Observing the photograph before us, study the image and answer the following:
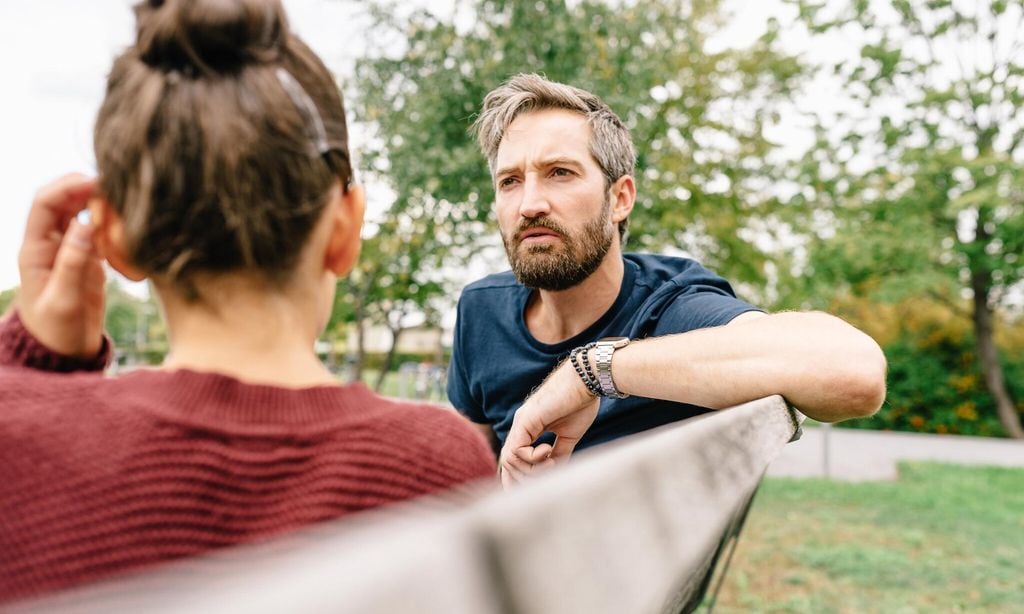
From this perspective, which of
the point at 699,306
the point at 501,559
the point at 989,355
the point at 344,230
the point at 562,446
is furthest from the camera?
the point at 989,355

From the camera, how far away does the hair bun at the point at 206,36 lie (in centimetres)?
92

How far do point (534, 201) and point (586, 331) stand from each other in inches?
18.1

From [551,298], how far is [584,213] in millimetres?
322

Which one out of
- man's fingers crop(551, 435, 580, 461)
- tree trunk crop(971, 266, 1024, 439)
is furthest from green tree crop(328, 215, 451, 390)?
tree trunk crop(971, 266, 1024, 439)

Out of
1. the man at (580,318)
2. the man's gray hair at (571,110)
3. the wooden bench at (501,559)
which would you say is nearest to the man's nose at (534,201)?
the man at (580,318)

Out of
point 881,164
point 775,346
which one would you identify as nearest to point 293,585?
point 775,346

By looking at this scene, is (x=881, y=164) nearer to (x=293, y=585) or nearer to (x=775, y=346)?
(x=775, y=346)

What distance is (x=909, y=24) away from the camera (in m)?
16.5

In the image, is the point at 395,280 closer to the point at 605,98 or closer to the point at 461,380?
the point at 605,98

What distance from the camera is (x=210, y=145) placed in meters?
0.88

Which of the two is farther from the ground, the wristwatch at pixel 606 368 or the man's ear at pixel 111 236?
the man's ear at pixel 111 236

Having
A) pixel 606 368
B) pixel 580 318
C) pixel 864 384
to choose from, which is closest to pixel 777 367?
pixel 864 384

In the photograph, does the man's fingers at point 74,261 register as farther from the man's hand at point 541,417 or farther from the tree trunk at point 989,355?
the tree trunk at point 989,355

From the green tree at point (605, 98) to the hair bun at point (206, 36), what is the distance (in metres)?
5.56
